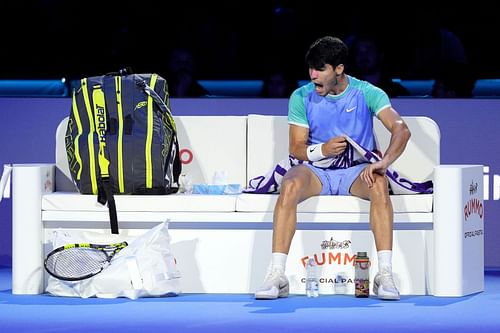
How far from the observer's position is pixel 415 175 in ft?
23.3

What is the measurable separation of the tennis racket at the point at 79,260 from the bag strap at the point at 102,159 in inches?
6.2

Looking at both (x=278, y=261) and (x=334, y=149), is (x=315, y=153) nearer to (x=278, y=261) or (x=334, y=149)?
(x=334, y=149)

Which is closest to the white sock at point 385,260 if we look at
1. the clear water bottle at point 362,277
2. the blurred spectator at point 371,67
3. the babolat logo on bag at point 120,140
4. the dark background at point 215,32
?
the clear water bottle at point 362,277

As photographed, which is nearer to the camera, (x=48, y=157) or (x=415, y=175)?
(x=415, y=175)

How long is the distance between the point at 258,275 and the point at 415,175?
1092 millimetres

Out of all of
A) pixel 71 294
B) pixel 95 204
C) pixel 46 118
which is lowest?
pixel 71 294

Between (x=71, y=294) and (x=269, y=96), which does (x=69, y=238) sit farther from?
(x=269, y=96)

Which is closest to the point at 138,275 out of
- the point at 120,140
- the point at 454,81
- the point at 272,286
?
the point at 272,286

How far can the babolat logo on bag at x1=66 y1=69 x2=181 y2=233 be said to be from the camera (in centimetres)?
662

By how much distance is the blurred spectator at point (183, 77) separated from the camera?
8562mm

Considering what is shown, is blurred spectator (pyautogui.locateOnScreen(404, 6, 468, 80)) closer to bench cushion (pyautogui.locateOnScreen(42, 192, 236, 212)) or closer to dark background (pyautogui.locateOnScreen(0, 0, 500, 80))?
dark background (pyautogui.locateOnScreen(0, 0, 500, 80))

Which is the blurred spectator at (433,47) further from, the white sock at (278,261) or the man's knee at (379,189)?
the white sock at (278,261)

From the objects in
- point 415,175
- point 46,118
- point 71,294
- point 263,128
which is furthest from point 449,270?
point 46,118

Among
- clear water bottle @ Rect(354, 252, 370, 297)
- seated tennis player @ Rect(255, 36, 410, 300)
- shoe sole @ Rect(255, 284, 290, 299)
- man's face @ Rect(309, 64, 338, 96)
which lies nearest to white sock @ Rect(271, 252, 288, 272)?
seated tennis player @ Rect(255, 36, 410, 300)
